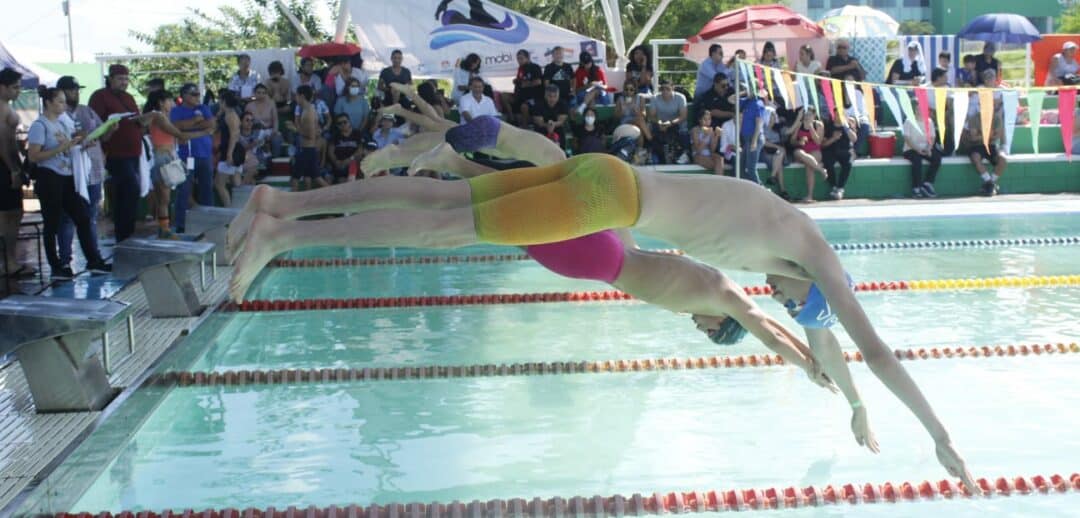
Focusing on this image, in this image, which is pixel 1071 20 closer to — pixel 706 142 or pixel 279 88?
pixel 706 142

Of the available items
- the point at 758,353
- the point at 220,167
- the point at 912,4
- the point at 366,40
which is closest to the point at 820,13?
the point at 912,4

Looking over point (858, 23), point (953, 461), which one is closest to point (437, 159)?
point (953, 461)

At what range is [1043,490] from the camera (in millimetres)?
4531

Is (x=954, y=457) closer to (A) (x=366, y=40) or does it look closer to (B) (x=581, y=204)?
(B) (x=581, y=204)

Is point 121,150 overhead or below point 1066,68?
below

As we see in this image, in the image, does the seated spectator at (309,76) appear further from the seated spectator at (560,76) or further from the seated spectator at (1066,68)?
the seated spectator at (1066,68)

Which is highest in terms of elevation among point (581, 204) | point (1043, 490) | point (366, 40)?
point (366, 40)

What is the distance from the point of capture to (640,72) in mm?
14148

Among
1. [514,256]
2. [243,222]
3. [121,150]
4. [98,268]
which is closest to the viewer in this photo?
[243,222]

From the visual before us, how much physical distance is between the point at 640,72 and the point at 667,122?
2.55 ft

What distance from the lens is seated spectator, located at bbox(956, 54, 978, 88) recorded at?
575 inches

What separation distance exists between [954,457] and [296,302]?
549 cm

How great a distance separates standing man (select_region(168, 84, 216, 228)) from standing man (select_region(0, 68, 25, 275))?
189cm

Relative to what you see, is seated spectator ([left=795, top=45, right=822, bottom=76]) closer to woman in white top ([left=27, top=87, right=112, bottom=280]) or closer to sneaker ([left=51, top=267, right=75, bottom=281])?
woman in white top ([left=27, top=87, right=112, bottom=280])
